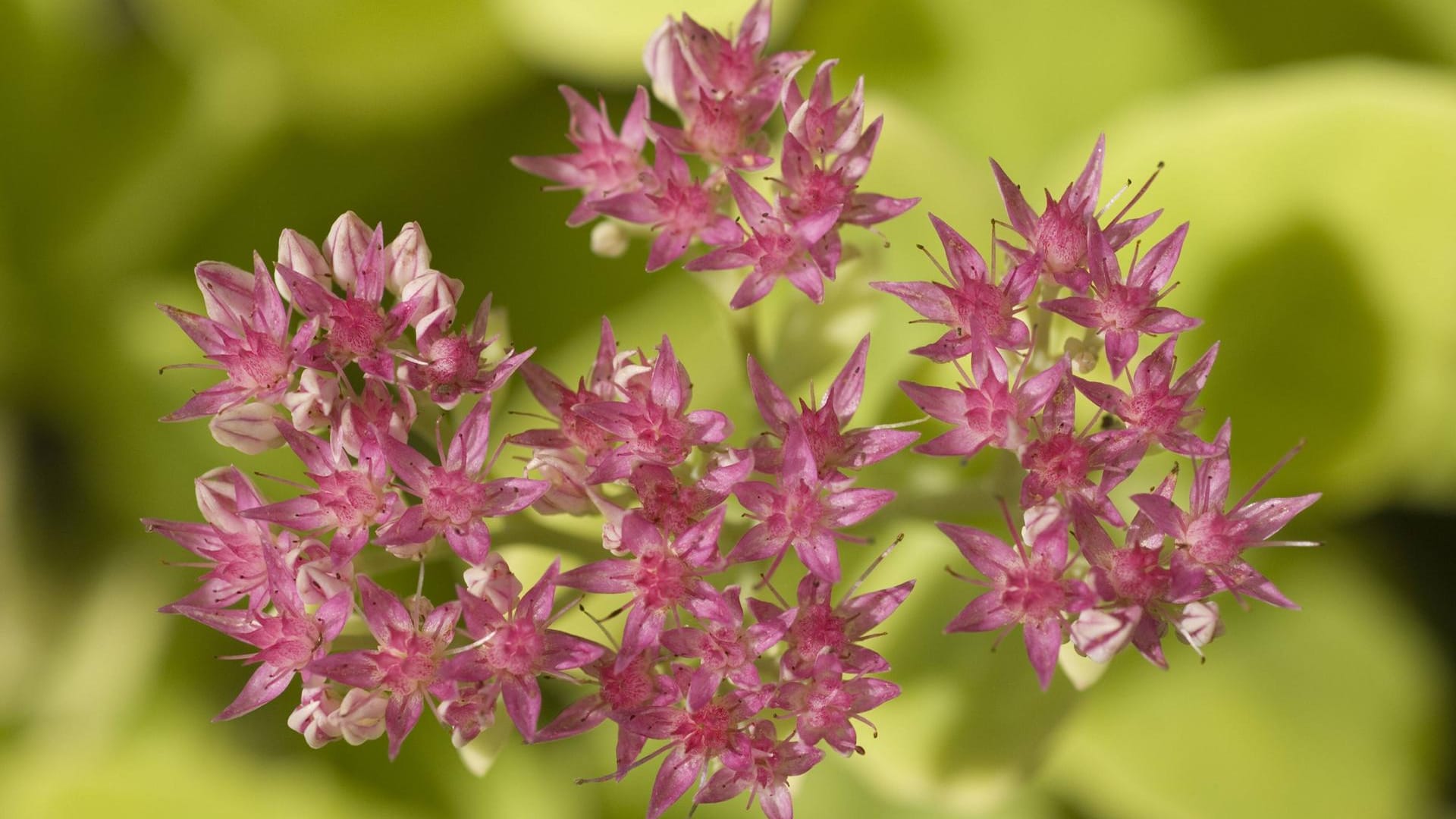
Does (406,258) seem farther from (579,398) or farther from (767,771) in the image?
(767,771)

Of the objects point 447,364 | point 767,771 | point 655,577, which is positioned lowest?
point 767,771

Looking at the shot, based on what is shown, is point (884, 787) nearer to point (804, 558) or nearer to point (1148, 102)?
point (804, 558)

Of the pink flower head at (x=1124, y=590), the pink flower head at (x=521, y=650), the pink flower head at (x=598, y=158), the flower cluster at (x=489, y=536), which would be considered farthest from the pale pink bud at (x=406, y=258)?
the pink flower head at (x=1124, y=590)

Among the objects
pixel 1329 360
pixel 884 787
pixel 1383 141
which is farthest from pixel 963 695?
pixel 1383 141

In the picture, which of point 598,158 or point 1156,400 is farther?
point 598,158

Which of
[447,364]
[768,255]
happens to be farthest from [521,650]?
[768,255]

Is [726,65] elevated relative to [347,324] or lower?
elevated

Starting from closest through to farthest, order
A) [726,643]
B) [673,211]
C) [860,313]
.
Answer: [726,643] < [673,211] < [860,313]
